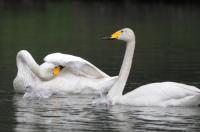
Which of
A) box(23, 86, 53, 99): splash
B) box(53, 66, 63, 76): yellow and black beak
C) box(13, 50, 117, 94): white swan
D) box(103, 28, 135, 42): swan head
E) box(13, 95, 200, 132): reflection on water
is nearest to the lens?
box(13, 95, 200, 132): reflection on water

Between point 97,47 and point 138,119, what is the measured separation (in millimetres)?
13752

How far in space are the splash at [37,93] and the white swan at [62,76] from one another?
0.14 m

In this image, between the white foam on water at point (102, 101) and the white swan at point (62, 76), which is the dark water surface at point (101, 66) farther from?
the white swan at point (62, 76)

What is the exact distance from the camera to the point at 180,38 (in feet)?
94.2

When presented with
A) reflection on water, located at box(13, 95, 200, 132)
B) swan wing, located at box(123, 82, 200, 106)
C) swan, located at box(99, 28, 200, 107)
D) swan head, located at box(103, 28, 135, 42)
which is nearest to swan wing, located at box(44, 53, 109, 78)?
reflection on water, located at box(13, 95, 200, 132)

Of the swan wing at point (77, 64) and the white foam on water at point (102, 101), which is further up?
the swan wing at point (77, 64)

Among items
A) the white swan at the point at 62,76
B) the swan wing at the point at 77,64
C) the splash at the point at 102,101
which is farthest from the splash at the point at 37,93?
the splash at the point at 102,101

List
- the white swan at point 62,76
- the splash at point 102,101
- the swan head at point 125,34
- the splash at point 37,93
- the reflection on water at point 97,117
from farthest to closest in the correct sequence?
1. the white swan at point 62,76
2. the splash at point 37,93
3. the swan head at point 125,34
4. the splash at point 102,101
5. the reflection on water at point 97,117

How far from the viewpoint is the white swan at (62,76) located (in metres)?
15.1

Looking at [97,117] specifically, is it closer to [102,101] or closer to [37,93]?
[102,101]

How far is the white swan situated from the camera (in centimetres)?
1513

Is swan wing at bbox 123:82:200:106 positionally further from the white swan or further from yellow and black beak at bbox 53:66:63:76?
yellow and black beak at bbox 53:66:63:76

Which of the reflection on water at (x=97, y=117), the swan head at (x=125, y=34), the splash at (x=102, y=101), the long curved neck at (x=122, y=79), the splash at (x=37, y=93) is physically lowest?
the reflection on water at (x=97, y=117)

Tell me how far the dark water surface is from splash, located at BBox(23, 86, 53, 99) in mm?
198
